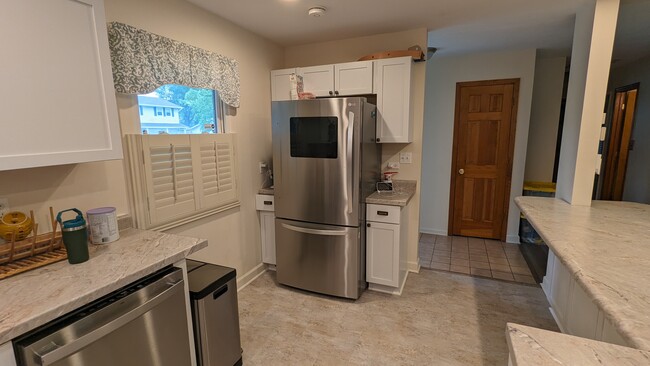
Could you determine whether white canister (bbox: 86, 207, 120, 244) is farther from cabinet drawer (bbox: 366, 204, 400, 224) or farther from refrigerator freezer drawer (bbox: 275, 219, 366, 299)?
cabinet drawer (bbox: 366, 204, 400, 224)

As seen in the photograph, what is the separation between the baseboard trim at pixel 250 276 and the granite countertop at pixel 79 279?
4.55 feet

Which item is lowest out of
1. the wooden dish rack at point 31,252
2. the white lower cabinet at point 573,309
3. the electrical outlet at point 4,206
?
the white lower cabinet at point 573,309

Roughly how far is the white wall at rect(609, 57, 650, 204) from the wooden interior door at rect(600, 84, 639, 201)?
14 centimetres

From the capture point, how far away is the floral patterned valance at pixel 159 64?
177cm

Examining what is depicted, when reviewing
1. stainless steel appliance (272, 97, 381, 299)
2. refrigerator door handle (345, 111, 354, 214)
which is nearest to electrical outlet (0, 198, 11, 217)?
stainless steel appliance (272, 97, 381, 299)

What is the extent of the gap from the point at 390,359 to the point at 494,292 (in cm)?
139

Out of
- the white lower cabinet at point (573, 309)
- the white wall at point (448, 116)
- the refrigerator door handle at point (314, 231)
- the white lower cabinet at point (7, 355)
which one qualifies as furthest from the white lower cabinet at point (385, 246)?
the white lower cabinet at point (7, 355)

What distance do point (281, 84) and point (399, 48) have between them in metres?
1.22

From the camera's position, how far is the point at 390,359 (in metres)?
2.02

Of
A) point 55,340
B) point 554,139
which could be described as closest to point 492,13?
point 554,139

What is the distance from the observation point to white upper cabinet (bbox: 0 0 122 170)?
1.20 meters

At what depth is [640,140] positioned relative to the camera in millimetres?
3990

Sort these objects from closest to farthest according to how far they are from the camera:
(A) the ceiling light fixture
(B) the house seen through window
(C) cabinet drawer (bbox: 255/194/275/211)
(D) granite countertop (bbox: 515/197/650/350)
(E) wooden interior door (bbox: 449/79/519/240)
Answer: (D) granite countertop (bbox: 515/197/650/350)
(B) the house seen through window
(A) the ceiling light fixture
(C) cabinet drawer (bbox: 255/194/275/211)
(E) wooden interior door (bbox: 449/79/519/240)

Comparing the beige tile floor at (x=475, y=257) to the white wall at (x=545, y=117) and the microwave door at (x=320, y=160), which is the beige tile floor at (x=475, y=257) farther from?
the microwave door at (x=320, y=160)
